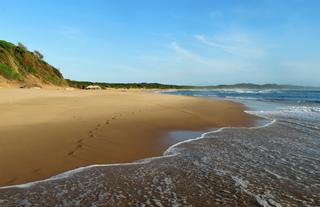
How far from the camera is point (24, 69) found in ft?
156

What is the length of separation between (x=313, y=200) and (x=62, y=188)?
13.2 ft

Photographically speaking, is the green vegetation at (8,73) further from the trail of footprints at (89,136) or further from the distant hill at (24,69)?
the trail of footprints at (89,136)

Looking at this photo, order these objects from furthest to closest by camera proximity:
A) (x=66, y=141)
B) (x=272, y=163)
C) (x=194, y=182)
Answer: (x=66, y=141)
(x=272, y=163)
(x=194, y=182)

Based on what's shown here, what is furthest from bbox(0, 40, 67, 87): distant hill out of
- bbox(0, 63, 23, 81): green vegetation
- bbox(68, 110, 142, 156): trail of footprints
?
bbox(68, 110, 142, 156): trail of footprints

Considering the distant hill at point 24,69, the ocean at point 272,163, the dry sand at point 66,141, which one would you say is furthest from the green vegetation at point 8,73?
the ocean at point 272,163

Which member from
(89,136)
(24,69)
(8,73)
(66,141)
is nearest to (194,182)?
(66,141)

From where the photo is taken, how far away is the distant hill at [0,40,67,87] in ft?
134

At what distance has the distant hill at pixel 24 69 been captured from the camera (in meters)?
40.8

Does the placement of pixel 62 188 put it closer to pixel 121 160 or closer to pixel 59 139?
pixel 121 160

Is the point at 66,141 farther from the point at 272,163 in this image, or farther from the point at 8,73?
the point at 8,73

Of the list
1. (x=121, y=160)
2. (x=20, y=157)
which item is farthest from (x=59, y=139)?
(x=121, y=160)

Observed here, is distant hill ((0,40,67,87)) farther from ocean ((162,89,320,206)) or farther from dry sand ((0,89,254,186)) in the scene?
ocean ((162,89,320,206))

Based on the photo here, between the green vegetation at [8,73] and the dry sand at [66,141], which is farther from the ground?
the green vegetation at [8,73]

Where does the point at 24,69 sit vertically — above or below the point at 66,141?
above
